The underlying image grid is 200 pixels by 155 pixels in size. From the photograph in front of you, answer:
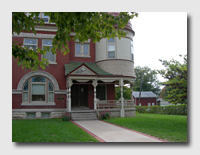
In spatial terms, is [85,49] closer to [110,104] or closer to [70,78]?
[70,78]

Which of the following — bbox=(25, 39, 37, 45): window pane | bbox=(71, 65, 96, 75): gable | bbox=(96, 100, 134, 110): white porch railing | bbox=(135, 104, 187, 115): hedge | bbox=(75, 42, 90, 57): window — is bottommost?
bbox=(135, 104, 187, 115): hedge

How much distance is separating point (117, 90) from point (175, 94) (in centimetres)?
2760

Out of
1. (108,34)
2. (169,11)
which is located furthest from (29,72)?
(169,11)

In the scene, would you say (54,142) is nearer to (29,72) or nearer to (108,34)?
(108,34)

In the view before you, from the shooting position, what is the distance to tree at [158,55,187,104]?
33.1 feet

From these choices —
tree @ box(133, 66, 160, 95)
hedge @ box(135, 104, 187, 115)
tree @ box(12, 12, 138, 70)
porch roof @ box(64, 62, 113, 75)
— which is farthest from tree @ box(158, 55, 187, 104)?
tree @ box(133, 66, 160, 95)

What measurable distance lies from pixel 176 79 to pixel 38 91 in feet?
33.1

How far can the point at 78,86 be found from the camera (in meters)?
17.2

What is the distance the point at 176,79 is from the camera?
10508mm

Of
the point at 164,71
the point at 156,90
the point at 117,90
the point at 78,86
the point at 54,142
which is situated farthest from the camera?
the point at 156,90

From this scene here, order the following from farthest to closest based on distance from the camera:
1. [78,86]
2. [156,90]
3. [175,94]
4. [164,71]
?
[156,90]
[78,86]
[164,71]
[175,94]

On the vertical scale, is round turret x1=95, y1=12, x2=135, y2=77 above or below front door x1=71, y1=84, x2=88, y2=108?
above

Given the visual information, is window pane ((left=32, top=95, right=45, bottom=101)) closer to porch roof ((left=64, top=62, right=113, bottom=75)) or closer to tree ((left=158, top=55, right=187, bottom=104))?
porch roof ((left=64, top=62, right=113, bottom=75))

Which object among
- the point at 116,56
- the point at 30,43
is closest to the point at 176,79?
the point at 116,56
